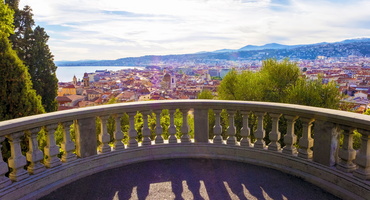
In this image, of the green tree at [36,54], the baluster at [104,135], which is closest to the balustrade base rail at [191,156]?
the baluster at [104,135]

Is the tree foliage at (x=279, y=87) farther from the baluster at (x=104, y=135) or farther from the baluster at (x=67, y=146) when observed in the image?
the baluster at (x=67, y=146)

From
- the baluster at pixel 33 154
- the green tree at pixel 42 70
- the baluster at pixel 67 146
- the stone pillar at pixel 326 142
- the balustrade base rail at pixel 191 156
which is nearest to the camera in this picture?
the balustrade base rail at pixel 191 156

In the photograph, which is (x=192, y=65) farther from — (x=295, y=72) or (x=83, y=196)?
(x=83, y=196)

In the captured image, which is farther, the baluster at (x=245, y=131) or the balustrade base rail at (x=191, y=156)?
the baluster at (x=245, y=131)

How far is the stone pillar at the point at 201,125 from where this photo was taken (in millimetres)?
4652

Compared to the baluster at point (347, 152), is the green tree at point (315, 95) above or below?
below

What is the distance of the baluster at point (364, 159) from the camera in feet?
10.3

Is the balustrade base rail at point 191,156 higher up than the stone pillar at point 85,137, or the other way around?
the stone pillar at point 85,137

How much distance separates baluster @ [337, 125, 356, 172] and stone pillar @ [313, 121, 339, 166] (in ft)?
0.38

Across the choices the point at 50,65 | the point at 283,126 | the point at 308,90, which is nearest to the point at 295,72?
the point at 308,90

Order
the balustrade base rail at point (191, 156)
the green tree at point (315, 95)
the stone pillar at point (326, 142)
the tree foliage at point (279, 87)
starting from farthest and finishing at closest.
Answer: the tree foliage at point (279, 87)
the green tree at point (315, 95)
the stone pillar at point (326, 142)
the balustrade base rail at point (191, 156)

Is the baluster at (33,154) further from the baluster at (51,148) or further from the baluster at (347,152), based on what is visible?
the baluster at (347,152)

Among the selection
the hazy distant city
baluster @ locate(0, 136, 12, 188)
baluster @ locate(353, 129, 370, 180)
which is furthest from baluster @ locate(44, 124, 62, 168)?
the hazy distant city

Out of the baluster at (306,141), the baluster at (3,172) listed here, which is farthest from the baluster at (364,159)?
the baluster at (3,172)
